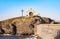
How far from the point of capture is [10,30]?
5447cm

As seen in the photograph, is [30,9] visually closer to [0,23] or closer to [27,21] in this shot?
[27,21]

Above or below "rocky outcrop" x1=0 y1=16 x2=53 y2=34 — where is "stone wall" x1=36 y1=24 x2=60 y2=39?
above

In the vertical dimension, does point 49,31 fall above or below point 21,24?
above

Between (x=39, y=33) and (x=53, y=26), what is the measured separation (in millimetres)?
931

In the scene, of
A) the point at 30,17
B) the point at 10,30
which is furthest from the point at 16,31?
the point at 30,17

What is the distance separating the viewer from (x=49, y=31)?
9.54 metres

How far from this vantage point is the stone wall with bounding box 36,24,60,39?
922cm

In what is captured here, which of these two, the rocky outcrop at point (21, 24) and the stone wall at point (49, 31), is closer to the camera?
the stone wall at point (49, 31)

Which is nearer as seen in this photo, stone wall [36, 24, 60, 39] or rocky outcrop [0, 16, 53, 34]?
stone wall [36, 24, 60, 39]

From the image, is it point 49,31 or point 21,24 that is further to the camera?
point 21,24

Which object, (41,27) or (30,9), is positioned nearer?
(41,27)

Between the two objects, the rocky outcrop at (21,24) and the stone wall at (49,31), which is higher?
the stone wall at (49,31)

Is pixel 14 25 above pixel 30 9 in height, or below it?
below

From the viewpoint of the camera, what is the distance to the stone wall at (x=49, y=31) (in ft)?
30.2
